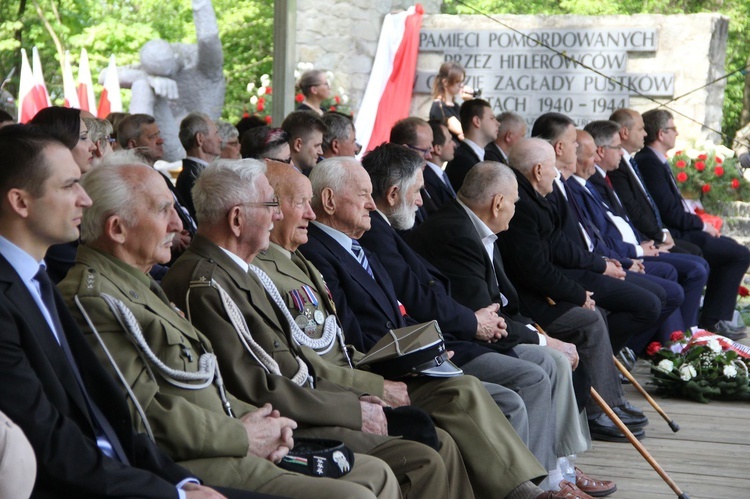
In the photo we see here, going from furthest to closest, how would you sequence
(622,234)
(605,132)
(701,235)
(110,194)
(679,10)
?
(679,10) < (701,235) < (605,132) < (622,234) < (110,194)

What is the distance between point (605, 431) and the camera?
17.1 ft

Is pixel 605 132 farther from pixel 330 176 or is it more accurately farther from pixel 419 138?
pixel 330 176

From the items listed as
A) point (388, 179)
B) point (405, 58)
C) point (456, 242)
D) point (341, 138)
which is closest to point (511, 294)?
point (456, 242)

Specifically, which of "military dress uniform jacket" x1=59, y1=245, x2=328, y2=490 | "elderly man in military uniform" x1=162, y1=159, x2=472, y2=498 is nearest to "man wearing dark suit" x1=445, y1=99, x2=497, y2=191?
"elderly man in military uniform" x1=162, y1=159, x2=472, y2=498

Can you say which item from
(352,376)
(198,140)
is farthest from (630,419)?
(198,140)

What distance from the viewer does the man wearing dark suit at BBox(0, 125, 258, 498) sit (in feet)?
7.00

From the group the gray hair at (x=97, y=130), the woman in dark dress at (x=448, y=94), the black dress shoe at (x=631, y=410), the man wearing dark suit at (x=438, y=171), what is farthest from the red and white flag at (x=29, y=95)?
the black dress shoe at (x=631, y=410)

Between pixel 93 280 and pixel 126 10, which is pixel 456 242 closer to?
pixel 93 280

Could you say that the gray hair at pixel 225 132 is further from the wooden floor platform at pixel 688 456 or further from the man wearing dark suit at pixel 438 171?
the wooden floor platform at pixel 688 456

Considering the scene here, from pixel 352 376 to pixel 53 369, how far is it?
1.34m

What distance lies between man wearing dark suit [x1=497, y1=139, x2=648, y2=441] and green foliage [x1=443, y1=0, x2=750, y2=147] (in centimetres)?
1382

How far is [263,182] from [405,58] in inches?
386

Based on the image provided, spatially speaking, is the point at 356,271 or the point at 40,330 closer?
the point at 40,330

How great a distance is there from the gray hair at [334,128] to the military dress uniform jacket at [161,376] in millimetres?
3656
